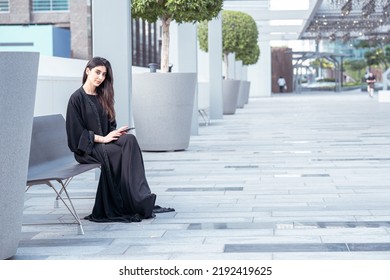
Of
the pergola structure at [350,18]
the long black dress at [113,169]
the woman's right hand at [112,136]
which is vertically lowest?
the long black dress at [113,169]

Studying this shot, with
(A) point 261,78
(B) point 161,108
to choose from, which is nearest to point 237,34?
(B) point 161,108

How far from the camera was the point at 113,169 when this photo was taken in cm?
628

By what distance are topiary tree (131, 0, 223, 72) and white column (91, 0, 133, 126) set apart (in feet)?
9.08

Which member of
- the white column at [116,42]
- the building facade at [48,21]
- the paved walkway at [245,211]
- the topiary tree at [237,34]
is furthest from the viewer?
the topiary tree at [237,34]

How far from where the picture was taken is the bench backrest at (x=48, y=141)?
6609 mm

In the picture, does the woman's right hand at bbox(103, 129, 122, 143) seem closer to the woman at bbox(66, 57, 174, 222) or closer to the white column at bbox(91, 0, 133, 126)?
the woman at bbox(66, 57, 174, 222)

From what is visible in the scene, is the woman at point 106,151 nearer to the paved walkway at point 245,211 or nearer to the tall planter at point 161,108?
the paved walkway at point 245,211

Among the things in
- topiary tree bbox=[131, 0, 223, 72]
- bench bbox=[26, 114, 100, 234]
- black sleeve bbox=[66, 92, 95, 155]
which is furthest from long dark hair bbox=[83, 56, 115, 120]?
topiary tree bbox=[131, 0, 223, 72]

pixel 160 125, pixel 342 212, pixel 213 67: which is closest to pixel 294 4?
pixel 213 67

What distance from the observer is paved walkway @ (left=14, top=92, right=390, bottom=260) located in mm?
5133

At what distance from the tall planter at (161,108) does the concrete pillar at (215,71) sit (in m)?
9.27

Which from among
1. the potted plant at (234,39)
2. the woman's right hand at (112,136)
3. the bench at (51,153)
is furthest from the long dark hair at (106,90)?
the potted plant at (234,39)

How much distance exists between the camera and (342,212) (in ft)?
21.2

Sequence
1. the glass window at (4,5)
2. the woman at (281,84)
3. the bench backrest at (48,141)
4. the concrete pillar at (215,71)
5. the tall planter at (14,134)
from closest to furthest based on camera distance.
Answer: the tall planter at (14,134)
the bench backrest at (48,141)
the glass window at (4,5)
the concrete pillar at (215,71)
the woman at (281,84)
